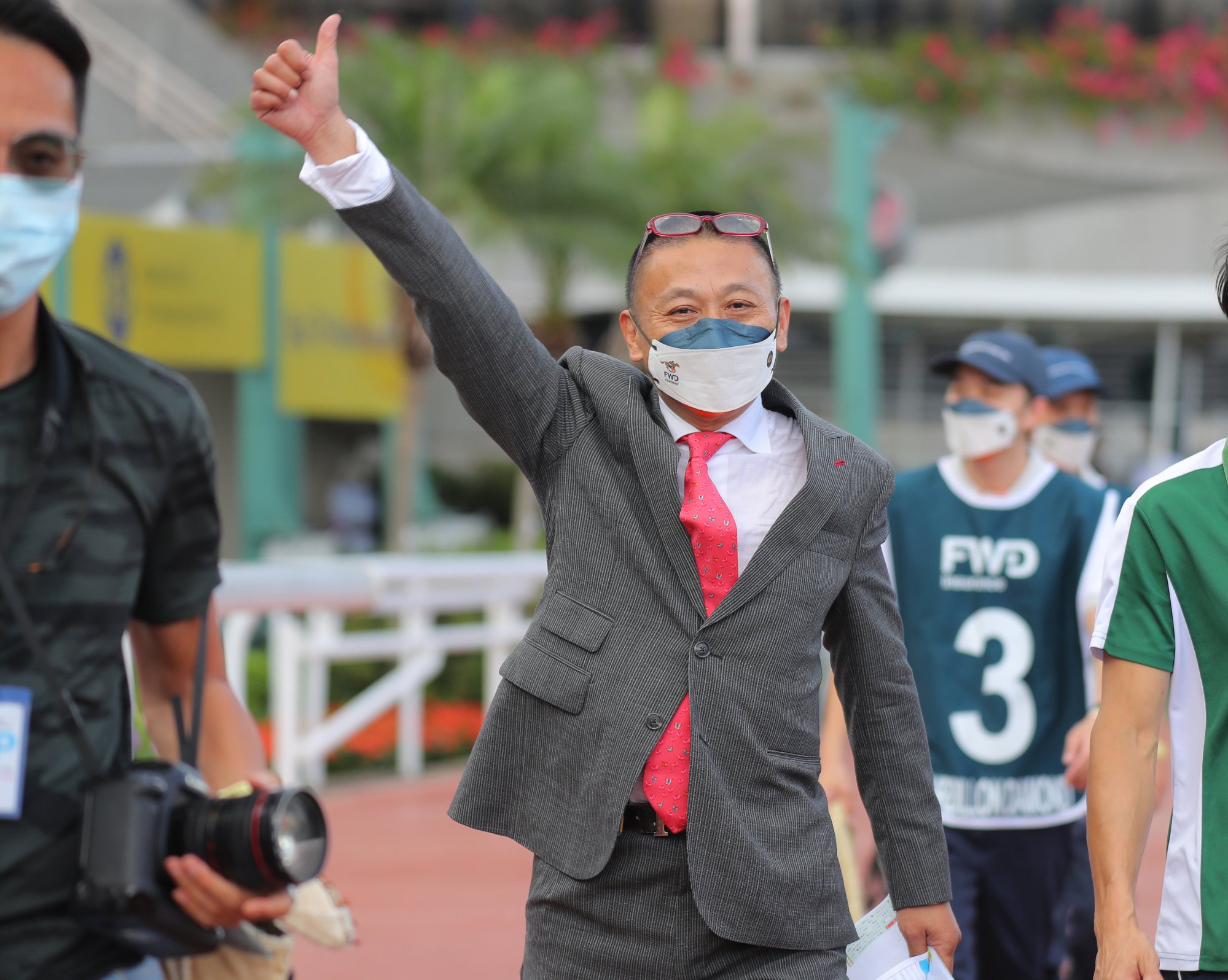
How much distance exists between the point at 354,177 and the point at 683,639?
993 mm

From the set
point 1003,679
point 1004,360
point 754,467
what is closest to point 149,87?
point 1004,360

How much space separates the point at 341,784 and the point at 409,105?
7.21 m

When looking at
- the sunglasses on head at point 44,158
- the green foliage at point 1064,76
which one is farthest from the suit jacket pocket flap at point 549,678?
the green foliage at point 1064,76

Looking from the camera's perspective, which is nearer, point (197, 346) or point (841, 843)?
point (841, 843)

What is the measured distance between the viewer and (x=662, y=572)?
10.0 ft

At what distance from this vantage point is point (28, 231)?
2156 mm

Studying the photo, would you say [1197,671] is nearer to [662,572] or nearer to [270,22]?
[662,572]

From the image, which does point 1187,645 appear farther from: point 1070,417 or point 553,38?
point 553,38

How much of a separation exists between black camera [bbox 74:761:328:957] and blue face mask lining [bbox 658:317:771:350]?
1.30 metres

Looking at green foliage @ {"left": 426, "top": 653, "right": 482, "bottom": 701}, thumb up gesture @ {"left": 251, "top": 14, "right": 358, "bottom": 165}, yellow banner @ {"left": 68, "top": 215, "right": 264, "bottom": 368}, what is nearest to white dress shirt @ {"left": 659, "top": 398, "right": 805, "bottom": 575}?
thumb up gesture @ {"left": 251, "top": 14, "right": 358, "bottom": 165}

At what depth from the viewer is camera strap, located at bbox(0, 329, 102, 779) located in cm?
207

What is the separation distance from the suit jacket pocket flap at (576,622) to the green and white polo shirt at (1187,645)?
936mm

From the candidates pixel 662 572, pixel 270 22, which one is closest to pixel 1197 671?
pixel 662 572

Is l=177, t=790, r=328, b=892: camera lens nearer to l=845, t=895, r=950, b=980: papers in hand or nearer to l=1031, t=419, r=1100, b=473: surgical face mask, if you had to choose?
l=845, t=895, r=950, b=980: papers in hand
